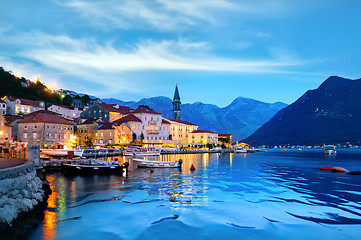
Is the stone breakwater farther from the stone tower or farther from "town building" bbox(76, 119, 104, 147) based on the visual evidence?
the stone tower

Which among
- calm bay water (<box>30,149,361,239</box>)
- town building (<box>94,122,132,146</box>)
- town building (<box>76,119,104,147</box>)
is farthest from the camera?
town building (<box>76,119,104,147</box>)

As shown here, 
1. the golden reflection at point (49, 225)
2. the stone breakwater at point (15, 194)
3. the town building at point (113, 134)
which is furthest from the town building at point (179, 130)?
the golden reflection at point (49, 225)

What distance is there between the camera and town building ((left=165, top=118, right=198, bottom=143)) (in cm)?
11485

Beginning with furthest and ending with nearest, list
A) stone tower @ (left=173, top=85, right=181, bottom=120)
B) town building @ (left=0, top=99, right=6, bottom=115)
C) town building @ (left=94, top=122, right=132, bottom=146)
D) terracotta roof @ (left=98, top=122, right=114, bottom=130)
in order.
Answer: stone tower @ (left=173, top=85, right=181, bottom=120) → terracotta roof @ (left=98, top=122, right=114, bottom=130) → town building @ (left=94, top=122, right=132, bottom=146) → town building @ (left=0, top=99, right=6, bottom=115)

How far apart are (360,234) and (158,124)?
301 ft

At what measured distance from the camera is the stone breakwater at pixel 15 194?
12234 mm

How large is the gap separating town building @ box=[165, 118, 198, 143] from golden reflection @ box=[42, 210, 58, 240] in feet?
313

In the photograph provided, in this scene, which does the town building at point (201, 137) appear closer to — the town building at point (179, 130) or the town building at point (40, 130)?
the town building at point (179, 130)

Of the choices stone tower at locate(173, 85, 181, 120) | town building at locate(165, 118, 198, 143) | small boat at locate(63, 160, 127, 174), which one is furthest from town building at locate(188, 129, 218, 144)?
small boat at locate(63, 160, 127, 174)

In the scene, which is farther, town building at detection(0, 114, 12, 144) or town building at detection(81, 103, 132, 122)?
town building at detection(81, 103, 132, 122)

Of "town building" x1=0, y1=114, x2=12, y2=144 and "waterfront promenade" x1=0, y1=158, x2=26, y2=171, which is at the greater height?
"town building" x1=0, y1=114, x2=12, y2=144

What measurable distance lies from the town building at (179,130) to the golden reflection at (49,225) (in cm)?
9541

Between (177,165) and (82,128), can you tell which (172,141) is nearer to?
(82,128)

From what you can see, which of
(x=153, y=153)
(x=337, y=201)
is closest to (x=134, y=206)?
(x=337, y=201)
